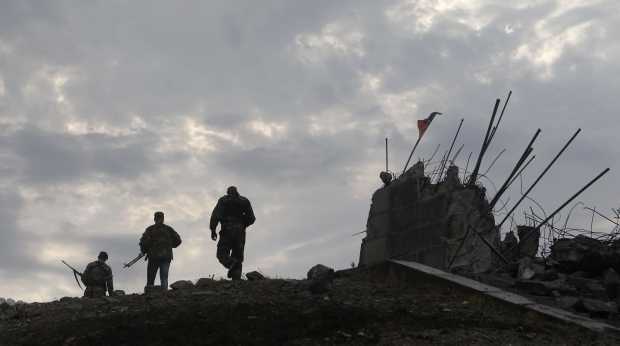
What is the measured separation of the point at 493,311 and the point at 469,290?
2.29ft

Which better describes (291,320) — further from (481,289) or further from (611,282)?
(611,282)

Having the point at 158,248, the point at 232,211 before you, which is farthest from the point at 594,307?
the point at 158,248

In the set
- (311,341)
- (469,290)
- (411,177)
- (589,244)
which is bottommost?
(311,341)

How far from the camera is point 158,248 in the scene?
39.6ft

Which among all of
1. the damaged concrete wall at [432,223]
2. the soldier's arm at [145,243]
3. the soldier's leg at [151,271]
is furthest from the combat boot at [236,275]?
the damaged concrete wall at [432,223]

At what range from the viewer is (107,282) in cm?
1233

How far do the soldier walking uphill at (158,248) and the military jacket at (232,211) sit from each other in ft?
2.23

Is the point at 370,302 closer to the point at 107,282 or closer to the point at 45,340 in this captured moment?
the point at 45,340

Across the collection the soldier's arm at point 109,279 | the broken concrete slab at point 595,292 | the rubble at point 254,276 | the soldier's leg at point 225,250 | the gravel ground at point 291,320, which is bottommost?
the gravel ground at point 291,320

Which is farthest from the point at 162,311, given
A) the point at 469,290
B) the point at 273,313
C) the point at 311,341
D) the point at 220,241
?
the point at 220,241

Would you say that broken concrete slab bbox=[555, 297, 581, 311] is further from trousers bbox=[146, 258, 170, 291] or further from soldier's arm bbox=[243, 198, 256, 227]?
trousers bbox=[146, 258, 170, 291]

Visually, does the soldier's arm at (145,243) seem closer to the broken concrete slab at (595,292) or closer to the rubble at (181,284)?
the rubble at (181,284)

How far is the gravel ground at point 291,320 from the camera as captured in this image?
7.12 metres

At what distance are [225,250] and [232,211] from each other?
61cm
